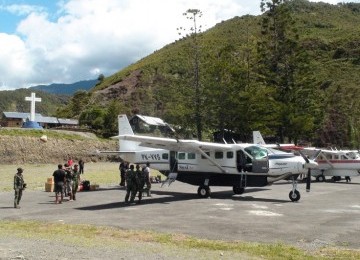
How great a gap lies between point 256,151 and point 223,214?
19.1 ft

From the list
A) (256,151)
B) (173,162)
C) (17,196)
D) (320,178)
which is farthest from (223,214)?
(320,178)

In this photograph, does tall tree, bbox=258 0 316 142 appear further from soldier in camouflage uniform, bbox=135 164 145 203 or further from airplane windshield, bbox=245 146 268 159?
soldier in camouflage uniform, bbox=135 164 145 203

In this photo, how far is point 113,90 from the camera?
122m

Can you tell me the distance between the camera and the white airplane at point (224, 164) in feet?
65.7

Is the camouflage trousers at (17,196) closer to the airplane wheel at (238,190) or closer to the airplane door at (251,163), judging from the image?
the airplane door at (251,163)

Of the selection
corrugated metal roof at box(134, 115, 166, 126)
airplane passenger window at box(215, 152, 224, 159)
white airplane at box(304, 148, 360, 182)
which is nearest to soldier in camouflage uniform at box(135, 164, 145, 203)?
airplane passenger window at box(215, 152, 224, 159)

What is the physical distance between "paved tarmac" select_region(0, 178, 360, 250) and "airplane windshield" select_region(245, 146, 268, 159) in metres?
1.95

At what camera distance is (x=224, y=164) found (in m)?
21.3

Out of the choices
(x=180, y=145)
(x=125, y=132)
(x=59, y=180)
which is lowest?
(x=59, y=180)

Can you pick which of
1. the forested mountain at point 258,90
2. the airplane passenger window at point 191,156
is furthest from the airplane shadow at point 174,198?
the forested mountain at point 258,90

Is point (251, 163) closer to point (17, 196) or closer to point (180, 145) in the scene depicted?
point (180, 145)

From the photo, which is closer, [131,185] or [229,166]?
[131,185]

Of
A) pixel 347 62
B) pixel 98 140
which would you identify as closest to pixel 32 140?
pixel 98 140

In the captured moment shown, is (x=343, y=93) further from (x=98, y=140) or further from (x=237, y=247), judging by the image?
(x=237, y=247)
